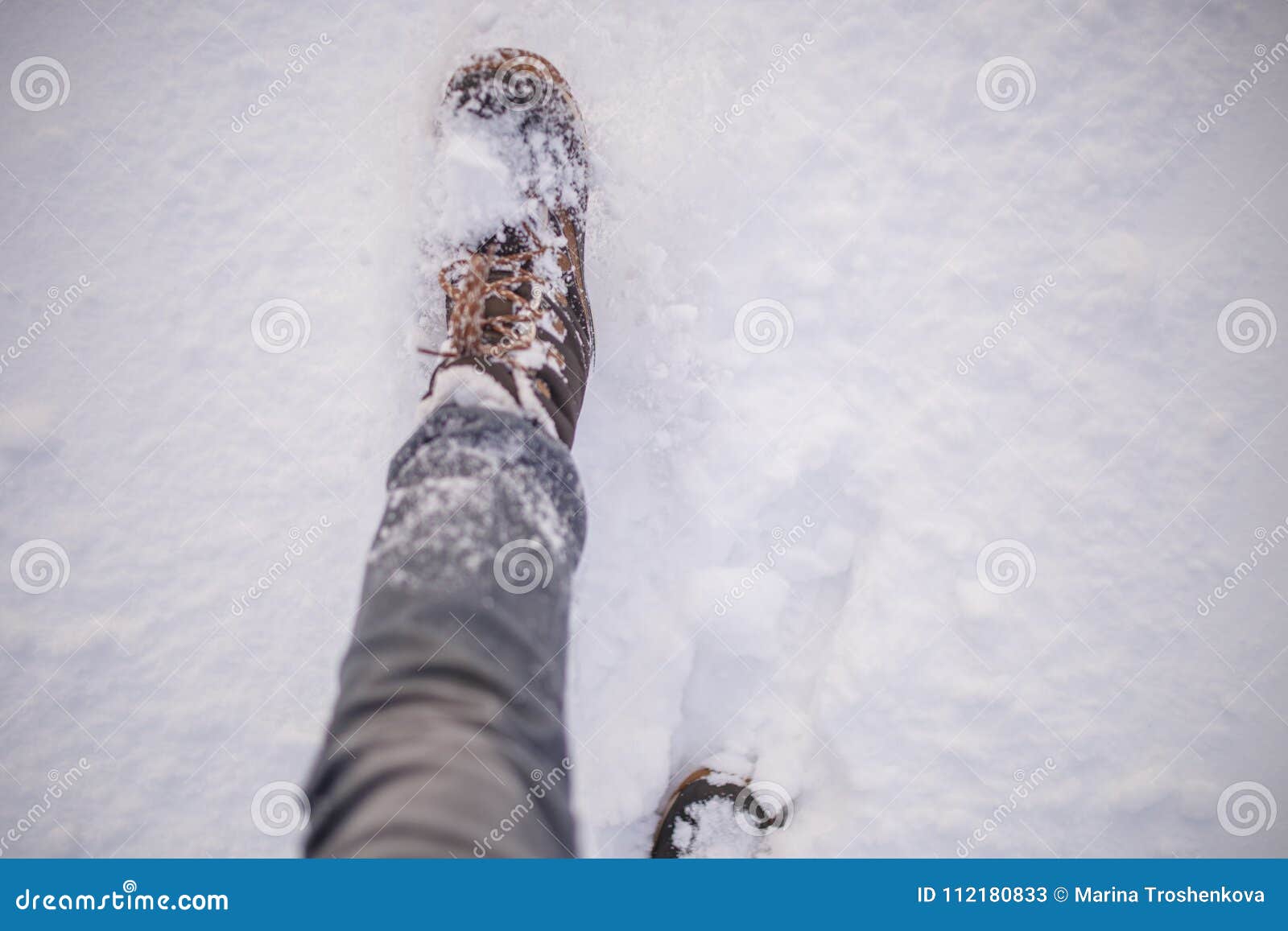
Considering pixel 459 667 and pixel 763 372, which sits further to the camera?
pixel 763 372

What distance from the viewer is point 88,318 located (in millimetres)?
1394

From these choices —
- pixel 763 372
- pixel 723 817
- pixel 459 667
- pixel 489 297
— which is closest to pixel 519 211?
pixel 489 297

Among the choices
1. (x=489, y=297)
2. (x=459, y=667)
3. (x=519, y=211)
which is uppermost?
(x=519, y=211)

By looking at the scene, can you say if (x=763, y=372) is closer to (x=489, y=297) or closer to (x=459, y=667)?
(x=489, y=297)

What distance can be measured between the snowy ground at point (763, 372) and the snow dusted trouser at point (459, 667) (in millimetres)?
504

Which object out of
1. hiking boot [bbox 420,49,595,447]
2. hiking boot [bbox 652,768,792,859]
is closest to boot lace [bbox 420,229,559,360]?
hiking boot [bbox 420,49,595,447]

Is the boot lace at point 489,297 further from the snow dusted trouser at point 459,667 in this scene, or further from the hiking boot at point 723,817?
the hiking boot at point 723,817

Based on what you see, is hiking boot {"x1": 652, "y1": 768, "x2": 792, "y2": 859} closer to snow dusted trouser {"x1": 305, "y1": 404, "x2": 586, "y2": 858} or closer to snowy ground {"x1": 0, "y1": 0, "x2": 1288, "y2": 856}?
snowy ground {"x1": 0, "y1": 0, "x2": 1288, "y2": 856}

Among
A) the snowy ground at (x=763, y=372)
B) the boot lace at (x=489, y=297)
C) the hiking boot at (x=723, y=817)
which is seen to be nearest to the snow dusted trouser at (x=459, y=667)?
the boot lace at (x=489, y=297)

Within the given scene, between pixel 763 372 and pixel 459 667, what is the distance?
2.83 feet

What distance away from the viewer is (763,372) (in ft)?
4.54

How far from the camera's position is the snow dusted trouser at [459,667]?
719 millimetres

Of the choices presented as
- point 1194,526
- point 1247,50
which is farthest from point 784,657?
point 1247,50

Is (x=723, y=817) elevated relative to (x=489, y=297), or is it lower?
lower
